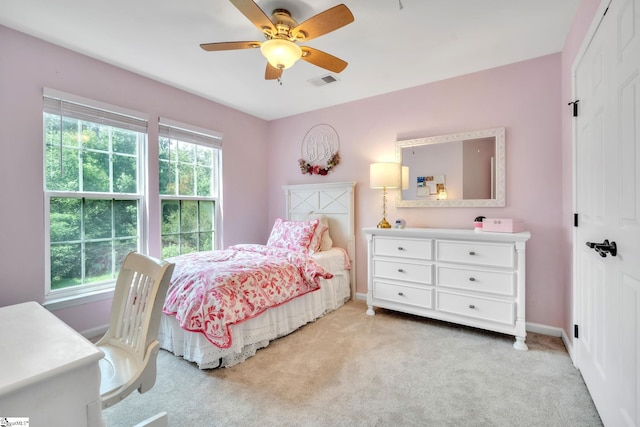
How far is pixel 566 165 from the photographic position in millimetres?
2381

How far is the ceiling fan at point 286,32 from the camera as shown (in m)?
1.64

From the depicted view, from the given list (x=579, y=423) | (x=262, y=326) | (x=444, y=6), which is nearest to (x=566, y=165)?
(x=444, y=6)

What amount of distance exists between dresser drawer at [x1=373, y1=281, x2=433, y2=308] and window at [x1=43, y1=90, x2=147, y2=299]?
2.52m

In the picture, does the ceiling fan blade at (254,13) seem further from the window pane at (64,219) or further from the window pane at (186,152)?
the window pane at (64,219)

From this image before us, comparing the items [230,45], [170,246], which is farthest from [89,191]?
[230,45]

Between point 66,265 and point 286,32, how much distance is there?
265cm

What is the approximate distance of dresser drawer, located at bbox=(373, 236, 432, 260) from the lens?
110 inches

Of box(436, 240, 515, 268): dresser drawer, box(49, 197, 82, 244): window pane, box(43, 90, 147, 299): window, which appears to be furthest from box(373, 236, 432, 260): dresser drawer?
box(49, 197, 82, 244): window pane

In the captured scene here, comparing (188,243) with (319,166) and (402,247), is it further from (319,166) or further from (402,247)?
(402,247)

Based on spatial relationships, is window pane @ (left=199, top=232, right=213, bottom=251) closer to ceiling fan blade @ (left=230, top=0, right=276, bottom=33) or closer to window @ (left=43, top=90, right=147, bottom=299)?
window @ (left=43, top=90, right=147, bottom=299)

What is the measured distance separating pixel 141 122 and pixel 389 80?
8.49 ft

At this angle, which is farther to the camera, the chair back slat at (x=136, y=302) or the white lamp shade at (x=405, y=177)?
the white lamp shade at (x=405, y=177)

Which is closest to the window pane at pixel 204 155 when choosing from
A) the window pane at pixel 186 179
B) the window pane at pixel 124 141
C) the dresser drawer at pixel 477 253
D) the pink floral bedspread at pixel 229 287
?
the window pane at pixel 186 179

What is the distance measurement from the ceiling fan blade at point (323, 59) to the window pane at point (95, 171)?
2.13m
